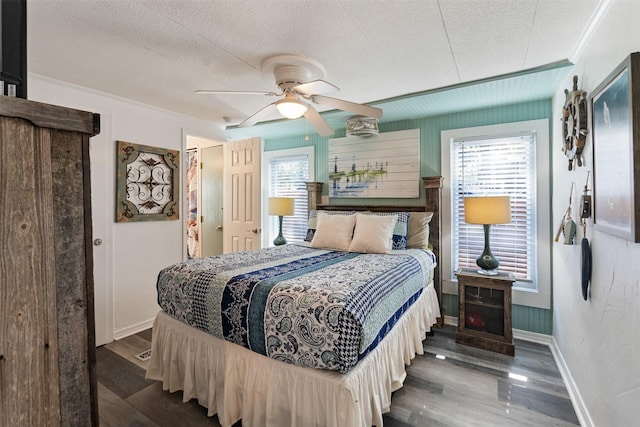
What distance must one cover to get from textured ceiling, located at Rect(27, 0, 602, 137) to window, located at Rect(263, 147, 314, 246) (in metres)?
1.51

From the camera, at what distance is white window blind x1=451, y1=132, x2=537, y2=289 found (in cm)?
296

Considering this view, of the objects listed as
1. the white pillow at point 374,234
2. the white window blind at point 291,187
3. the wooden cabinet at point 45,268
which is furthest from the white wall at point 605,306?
the white window blind at point 291,187

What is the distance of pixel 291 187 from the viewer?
449 cm

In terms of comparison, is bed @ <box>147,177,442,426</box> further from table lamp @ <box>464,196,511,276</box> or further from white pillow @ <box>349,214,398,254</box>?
table lamp @ <box>464,196,511,276</box>

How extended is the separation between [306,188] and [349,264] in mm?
2044

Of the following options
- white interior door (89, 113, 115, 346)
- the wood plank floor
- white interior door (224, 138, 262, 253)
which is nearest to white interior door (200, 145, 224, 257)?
white interior door (224, 138, 262, 253)

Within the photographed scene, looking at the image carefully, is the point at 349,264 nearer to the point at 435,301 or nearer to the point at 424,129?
the point at 435,301

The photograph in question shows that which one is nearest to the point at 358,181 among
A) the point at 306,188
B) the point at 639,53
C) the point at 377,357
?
the point at 306,188

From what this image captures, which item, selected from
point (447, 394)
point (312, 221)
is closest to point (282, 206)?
point (312, 221)

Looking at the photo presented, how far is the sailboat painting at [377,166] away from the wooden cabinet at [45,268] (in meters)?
3.25

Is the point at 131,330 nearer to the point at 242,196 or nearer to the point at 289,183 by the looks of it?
the point at 242,196

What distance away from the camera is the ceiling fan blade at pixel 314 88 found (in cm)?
200

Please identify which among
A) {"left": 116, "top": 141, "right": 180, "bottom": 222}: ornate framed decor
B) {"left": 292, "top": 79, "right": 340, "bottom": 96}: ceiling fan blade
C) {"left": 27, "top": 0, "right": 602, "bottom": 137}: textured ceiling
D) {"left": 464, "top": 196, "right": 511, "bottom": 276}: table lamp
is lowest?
{"left": 464, "top": 196, "right": 511, "bottom": 276}: table lamp

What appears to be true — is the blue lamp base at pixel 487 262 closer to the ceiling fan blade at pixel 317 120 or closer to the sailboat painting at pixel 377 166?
the sailboat painting at pixel 377 166
